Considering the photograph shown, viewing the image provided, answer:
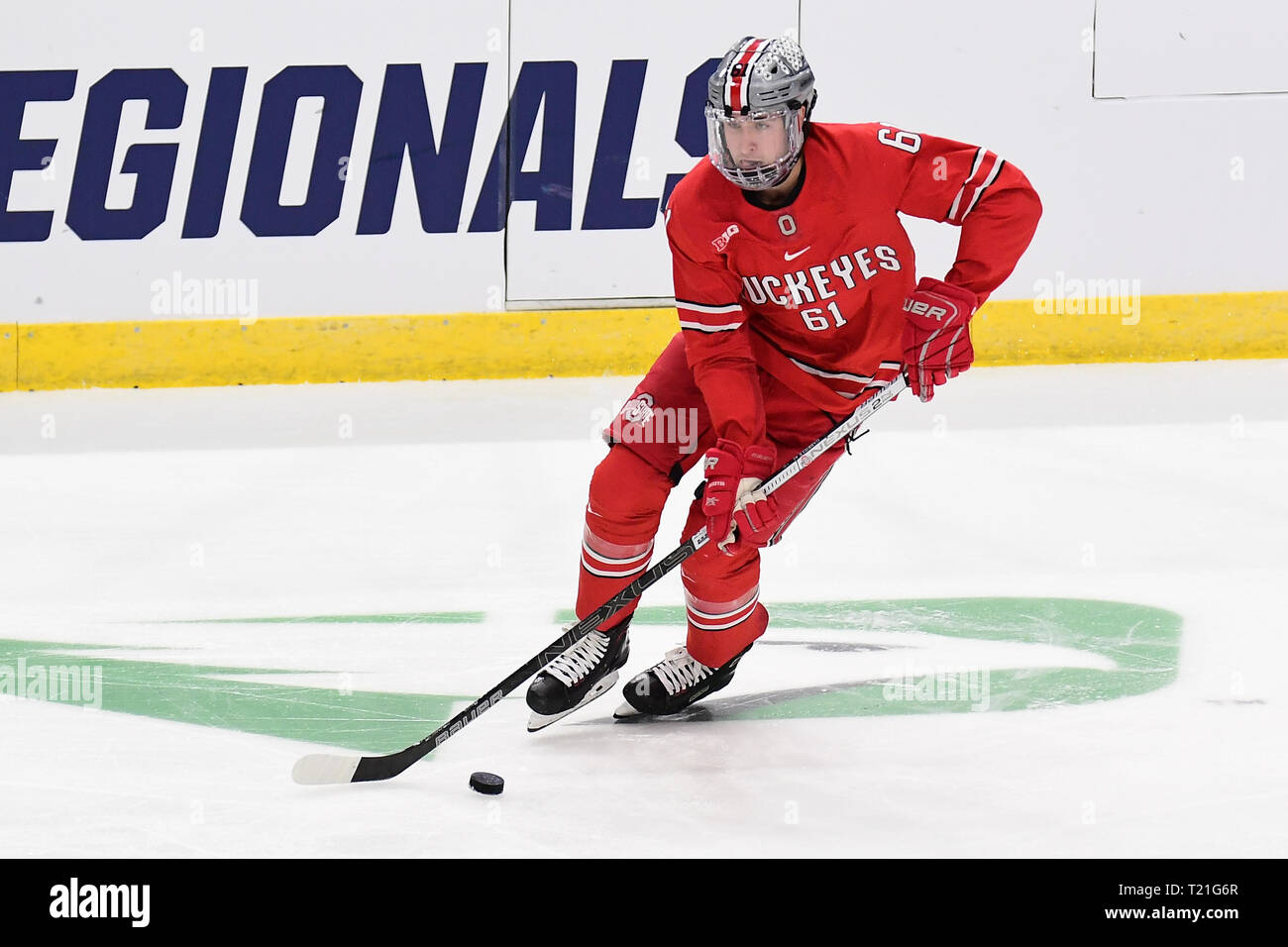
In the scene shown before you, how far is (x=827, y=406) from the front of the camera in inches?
102

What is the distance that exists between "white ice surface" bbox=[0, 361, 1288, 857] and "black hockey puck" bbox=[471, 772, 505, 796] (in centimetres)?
3

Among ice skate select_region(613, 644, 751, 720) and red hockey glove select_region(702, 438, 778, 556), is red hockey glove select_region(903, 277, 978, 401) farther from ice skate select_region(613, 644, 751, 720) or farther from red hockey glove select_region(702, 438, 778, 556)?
ice skate select_region(613, 644, 751, 720)

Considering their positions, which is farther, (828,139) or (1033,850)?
(828,139)

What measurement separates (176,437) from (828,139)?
3.18 metres

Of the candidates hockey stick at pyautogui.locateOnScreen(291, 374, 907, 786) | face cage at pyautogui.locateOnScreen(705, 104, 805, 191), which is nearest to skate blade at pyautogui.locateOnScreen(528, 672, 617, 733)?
hockey stick at pyautogui.locateOnScreen(291, 374, 907, 786)

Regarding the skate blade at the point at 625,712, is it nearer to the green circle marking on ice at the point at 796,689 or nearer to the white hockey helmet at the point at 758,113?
the green circle marking on ice at the point at 796,689

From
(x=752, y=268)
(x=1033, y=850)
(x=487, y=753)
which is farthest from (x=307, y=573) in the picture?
(x=1033, y=850)

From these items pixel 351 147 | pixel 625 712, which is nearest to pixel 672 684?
pixel 625 712

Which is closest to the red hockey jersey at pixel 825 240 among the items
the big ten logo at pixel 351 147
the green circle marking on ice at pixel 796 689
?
the green circle marking on ice at pixel 796 689

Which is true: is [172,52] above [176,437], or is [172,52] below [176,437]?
above

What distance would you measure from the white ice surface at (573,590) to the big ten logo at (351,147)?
2.13ft

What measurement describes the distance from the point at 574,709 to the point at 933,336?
2.69ft

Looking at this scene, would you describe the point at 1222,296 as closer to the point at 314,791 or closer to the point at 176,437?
the point at 176,437

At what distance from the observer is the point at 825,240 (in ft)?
7.86
